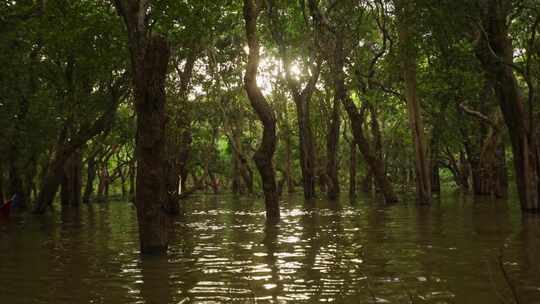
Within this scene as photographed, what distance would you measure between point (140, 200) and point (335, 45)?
16048 millimetres

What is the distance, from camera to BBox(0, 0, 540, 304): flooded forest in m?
7.27

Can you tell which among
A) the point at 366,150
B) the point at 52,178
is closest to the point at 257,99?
the point at 366,150

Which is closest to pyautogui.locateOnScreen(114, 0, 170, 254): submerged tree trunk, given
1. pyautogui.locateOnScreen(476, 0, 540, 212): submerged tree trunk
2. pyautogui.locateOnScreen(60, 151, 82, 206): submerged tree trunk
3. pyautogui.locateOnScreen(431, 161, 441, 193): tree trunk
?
pyautogui.locateOnScreen(476, 0, 540, 212): submerged tree trunk

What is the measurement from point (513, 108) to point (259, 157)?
739cm

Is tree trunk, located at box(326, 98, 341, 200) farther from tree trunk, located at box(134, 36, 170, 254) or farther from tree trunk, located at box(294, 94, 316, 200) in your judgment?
tree trunk, located at box(134, 36, 170, 254)

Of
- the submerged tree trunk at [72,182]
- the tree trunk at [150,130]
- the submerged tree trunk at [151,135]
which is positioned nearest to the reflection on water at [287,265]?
the submerged tree trunk at [151,135]

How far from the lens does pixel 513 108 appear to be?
15.7 metres

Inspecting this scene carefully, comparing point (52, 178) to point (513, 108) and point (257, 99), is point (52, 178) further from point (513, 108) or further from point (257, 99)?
point (513, 108)

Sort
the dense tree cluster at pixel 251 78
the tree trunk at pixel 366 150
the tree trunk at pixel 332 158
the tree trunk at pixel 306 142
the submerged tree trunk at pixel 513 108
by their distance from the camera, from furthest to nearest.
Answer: the tree trunk at pixel 332 158 < the tree trunk at pixel 306 142 < the tree trunk at pixel 366 150 < the submerged tree trunk at pixel 513 108 < the dense tree cluster at pixel 251 78

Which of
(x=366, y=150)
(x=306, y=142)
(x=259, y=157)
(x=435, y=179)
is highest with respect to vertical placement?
(x=306, y=142)

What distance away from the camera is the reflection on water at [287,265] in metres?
6.49

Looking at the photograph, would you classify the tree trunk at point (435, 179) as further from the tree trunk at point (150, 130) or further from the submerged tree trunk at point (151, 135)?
the tree trunk at point (150, 130)

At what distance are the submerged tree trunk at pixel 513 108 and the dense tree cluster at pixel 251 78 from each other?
0.12ft

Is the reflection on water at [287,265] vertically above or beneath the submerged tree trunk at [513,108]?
beneath
